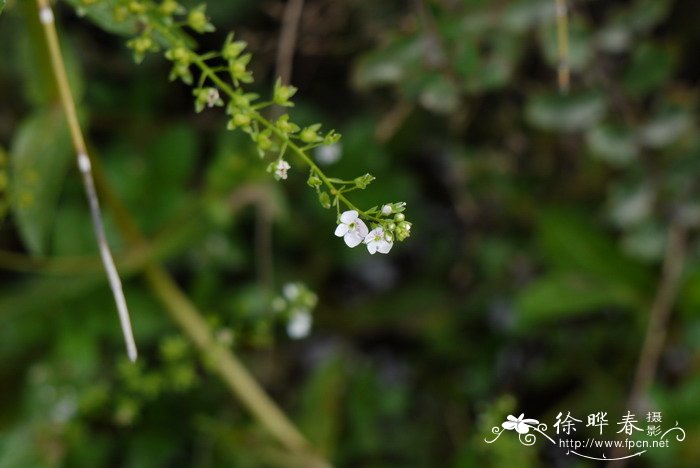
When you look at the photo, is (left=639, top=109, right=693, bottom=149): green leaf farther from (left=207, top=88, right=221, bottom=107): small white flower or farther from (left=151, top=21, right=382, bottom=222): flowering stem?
(left=207, top=88, right=221, bottom=107): small white flower

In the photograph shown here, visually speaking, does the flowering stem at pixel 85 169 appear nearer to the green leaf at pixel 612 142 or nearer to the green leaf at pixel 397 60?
the green leaf at pixel 397 60

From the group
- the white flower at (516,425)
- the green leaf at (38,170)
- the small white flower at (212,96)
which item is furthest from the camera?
the white flower at (516,425)

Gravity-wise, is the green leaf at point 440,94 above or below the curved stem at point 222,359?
above

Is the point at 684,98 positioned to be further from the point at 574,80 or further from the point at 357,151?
the point at 357,151

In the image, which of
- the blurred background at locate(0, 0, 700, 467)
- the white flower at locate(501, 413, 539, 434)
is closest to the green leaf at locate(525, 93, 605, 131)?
the blurred background at locate(0, 0, 700, 467)

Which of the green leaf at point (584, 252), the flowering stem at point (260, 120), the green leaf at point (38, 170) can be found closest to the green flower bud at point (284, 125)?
the flowering stem at point (260, 120)

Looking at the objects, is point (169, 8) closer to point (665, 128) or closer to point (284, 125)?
point (284, 125)
